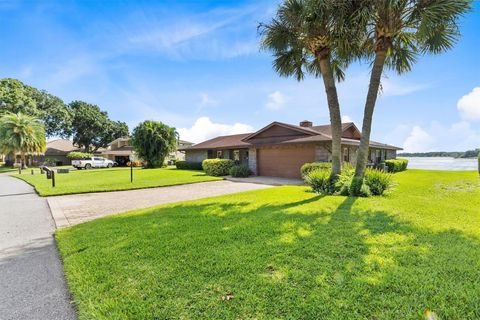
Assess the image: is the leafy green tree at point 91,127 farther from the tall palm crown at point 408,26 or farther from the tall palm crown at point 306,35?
the tall palm crown at point 408,26

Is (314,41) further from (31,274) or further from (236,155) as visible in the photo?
(236,155)

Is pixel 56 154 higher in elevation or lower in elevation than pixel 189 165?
higher

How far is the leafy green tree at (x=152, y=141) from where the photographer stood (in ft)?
93.0

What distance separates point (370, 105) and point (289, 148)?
8.41 m

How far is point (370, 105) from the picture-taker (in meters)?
9.12

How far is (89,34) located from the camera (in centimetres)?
1015

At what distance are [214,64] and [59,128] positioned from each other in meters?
45.5

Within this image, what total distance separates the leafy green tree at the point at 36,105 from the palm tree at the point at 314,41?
146 feet

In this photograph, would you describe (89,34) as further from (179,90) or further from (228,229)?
(228,229)

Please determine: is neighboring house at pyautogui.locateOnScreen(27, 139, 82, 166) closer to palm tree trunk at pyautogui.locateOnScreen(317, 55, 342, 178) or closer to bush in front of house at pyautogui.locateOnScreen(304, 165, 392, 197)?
bush in front of house at pyautogui.locateOnScreen(304, 165, 392, 197)

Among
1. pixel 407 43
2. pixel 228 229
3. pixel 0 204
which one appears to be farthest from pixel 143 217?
pixel 407 43

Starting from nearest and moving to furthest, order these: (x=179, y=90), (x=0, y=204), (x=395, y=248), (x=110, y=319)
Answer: (x=110, y=319)
(x=395, y=248)
(x=0, y=204)
(x=179, y=90)

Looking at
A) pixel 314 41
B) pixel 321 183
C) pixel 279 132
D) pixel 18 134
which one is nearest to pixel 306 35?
pixel 314 41

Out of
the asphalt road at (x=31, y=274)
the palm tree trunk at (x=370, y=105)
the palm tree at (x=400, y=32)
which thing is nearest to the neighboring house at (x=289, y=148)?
the palm tree trunk at (x=370, y=105)
